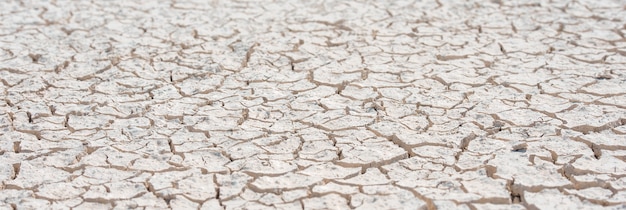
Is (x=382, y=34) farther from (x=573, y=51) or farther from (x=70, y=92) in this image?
(x=70, y=92)

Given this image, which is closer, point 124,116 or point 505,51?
point 124,116

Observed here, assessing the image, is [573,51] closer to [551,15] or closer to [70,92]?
[551,15]

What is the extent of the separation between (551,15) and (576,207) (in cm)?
237

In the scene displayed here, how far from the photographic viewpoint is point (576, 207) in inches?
124

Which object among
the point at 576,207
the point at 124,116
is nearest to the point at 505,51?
the point at 576,207

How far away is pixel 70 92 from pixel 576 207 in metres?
2.45

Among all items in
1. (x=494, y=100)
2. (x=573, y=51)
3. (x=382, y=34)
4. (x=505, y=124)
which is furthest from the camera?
(x=382, y=34)

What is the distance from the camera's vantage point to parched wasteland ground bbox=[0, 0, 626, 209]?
10.9 ft

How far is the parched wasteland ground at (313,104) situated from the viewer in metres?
3.32

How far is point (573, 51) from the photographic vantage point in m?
4.69

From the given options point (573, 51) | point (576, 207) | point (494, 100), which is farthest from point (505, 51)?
point (576, 207)

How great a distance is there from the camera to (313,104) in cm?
411

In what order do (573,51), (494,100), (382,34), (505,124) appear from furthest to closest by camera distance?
1. (382,34)
2. (573,51)
3. (494,100)
4. (505,124)

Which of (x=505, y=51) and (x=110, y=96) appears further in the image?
(x=505, y=51)
